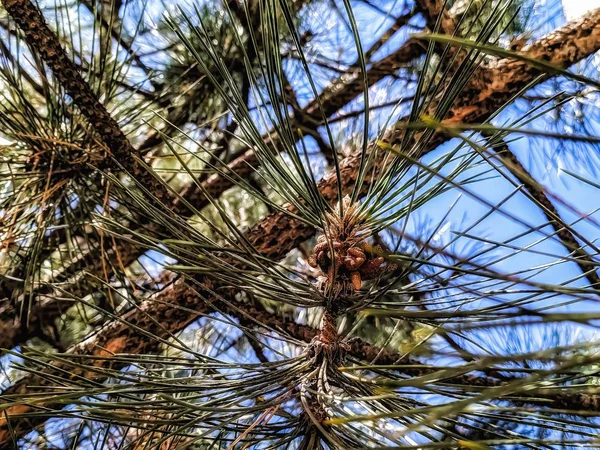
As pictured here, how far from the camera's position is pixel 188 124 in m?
1.18

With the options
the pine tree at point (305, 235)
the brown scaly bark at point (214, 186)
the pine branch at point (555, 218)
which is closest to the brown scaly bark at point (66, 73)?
the pine tree at point (305, 235)

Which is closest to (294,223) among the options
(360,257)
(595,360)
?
(360,257)

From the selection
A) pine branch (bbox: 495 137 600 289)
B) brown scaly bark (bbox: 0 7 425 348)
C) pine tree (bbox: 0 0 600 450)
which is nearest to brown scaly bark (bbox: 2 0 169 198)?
pine tree (bbox: 0 0 600 450)

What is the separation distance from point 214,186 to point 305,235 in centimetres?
34

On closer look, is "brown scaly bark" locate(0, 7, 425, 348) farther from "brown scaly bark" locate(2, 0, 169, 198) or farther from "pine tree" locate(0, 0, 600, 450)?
"brown scaly bark" locate(2, 0, 169, 198)

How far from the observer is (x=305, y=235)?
81cm

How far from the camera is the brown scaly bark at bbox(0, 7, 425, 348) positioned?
0.98 m

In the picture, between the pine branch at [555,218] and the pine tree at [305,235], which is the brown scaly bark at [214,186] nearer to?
the pine tree at [305,235]

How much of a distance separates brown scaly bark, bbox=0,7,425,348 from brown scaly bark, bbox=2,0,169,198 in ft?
0.99

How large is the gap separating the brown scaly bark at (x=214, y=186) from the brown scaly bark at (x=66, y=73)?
303 millimetres

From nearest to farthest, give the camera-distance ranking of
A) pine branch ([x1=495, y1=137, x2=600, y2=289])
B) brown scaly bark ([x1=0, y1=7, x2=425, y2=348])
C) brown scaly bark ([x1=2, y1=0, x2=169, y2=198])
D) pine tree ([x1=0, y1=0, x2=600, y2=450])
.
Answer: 1. pine branch ([x1=495, y1=137, x2=600, y2=289])
2. pine tree ([x1=0, y1=0, x2=600, y2=450])
3. brown scaly bark ([x1=2, y1=0, x2=169, y2=198])
4. brown scaly bark ([x1=0, y1=7, x2=425, y2=348])

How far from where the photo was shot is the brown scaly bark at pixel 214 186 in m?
0.98

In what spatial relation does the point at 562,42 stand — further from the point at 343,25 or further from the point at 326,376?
the point at 326,376

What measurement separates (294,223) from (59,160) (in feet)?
1.13
